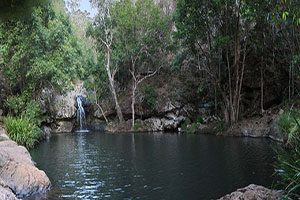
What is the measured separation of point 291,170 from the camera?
15.0 ft

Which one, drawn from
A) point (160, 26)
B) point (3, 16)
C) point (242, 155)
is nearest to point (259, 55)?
point (160, 26)

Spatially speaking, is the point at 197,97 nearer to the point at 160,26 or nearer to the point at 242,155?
the point at 160,26

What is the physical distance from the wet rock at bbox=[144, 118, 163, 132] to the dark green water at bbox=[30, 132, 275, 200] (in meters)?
12.7

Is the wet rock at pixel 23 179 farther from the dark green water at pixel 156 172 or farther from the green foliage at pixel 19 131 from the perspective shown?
the green foliage at pixel 19 131

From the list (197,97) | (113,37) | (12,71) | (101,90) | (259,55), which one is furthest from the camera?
(101,90)

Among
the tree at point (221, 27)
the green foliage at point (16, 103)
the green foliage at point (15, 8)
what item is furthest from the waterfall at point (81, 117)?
the green foliage at point (15, 8)

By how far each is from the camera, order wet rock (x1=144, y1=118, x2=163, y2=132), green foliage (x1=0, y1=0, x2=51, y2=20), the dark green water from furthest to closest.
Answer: wet rock (x1=144, y1=118, x2=163, y2=132)
the dark green water
green foliage (x1=0, y1=0, x2=51, y2=20)

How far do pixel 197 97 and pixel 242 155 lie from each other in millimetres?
15162

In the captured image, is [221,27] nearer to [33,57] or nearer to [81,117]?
[33,57]

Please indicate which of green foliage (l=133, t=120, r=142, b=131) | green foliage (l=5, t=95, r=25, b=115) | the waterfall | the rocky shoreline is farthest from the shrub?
the rocky shoreline

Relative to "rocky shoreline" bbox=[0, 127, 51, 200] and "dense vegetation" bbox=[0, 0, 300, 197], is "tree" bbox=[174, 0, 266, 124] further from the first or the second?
"rocky shoreline" bbox=[0, 127, 51, 200]

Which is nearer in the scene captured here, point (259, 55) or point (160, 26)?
point (259, 55)

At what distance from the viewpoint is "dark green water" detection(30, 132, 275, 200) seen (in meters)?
7.27

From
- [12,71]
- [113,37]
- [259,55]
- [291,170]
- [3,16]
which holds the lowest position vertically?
[291,170]
